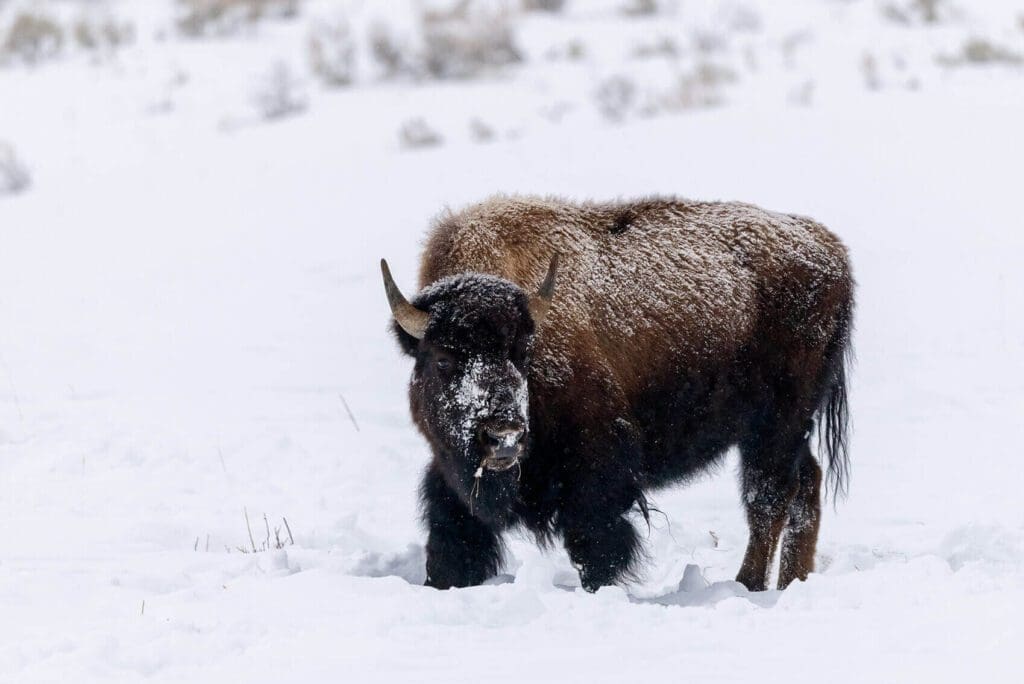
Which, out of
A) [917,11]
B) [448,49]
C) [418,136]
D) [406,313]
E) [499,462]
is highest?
[406,313]

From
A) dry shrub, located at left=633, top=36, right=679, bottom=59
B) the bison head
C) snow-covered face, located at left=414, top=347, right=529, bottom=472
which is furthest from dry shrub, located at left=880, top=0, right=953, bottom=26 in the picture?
snow-covered face, located at left=414, top=347, right=529, bottom=472

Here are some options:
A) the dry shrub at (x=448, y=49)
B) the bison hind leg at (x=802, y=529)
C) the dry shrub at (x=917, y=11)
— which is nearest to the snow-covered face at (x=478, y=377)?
the bison hind leg at (x=802, y=529)

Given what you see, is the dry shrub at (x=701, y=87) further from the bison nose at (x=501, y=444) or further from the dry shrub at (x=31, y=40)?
the bison nose at (x=501, y=444)

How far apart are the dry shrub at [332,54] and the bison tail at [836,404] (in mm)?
11224

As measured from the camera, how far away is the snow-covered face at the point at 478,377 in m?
4.37

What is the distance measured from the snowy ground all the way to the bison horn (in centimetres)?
95

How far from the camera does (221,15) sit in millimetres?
18828

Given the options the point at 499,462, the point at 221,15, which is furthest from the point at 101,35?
the point at 499,462

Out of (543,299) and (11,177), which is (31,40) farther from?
(543,299)

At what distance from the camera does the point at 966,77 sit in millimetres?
14195

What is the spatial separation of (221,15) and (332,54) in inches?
112

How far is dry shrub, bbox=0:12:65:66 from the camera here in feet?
58.5

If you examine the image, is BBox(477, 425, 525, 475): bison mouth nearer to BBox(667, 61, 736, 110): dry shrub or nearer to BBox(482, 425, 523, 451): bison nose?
BBox(482, 425, 523, 451): bison nose

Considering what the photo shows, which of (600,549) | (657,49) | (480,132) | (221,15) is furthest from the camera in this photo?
(221,15)
